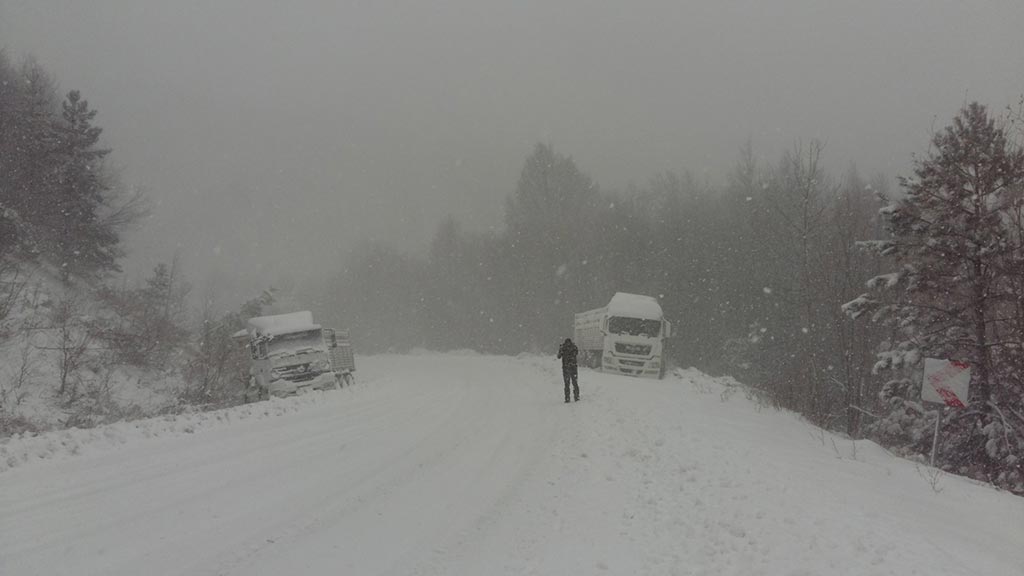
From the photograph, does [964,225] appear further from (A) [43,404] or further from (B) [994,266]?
(A) [43,404]

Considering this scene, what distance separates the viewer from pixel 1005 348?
13.7 m

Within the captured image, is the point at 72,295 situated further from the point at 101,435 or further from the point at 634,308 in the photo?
the point at 634,308

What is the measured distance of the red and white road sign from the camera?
36.2 feet

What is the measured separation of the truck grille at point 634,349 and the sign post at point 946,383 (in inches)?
658

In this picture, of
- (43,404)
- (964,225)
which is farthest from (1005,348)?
(43,404)

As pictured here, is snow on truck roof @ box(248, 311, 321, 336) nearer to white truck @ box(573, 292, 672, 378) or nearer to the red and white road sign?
white truck @ box(573, 292, 672, 378)

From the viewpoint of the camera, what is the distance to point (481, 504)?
7094mm

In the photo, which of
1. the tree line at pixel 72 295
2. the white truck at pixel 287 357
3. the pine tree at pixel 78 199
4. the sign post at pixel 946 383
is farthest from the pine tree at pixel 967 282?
the pine tree at pixel 78 199

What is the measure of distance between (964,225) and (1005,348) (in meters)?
3.10

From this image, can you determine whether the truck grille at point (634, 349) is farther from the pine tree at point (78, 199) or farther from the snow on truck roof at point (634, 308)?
the pine tree at point (78, 199)

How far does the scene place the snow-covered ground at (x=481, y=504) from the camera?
5258 mm

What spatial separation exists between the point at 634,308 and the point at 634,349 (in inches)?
84.5

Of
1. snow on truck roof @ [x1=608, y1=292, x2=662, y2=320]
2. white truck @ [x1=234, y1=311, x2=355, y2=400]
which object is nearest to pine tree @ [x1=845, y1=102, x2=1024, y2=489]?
snow on truck roof @ [x1=608, y1=292, x2=662, y2=320]

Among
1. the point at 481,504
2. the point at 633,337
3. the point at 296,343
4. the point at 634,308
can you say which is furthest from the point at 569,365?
the point at 634,308
